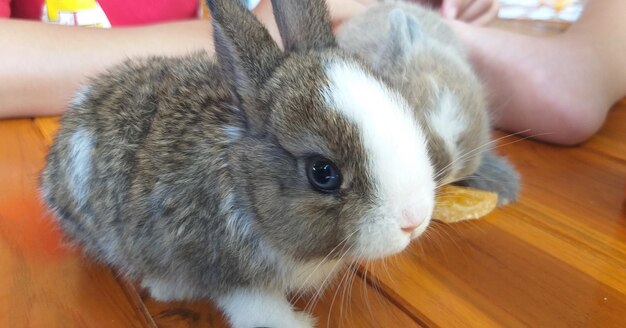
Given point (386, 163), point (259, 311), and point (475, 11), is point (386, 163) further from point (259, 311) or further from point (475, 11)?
point (475, 11)

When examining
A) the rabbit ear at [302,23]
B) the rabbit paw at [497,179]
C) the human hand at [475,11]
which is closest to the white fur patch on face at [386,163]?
the rabbit ear at [302,23]

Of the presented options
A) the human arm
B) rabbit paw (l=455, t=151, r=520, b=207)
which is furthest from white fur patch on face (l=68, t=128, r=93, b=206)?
rabbit paw (l=455, t=151, r=520, b=207)

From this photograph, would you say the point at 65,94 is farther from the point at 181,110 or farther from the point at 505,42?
the point at 505,42

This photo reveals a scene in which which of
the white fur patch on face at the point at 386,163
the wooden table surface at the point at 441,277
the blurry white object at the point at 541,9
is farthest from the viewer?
the blurry white object at the point at 541,9

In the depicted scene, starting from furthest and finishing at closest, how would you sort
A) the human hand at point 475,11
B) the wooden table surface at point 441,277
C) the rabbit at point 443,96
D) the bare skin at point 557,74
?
the human hand at point 475,11 < the bare skin at point 557,74 < the rabbit at point 443,96 < the wooden table surface at point 441,277

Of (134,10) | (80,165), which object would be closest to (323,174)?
(80,165)

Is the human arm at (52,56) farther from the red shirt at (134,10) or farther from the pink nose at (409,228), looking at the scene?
the pink nose at (409,228)

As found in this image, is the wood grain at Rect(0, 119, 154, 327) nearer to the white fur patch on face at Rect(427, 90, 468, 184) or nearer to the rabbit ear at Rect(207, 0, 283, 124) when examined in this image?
the rabbit ear at Rect(207, 0, 283, 124)
